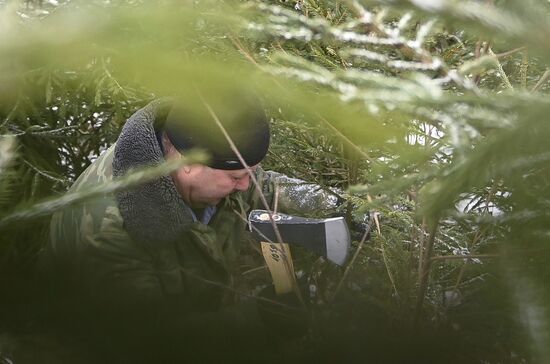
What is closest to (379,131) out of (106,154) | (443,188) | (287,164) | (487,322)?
(443,188)

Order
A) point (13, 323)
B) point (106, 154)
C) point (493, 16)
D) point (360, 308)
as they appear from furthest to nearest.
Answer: point (106, 154) < point (360, 308) < point (13, 323) < point (493, 16)

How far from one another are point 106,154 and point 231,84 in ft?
4.17

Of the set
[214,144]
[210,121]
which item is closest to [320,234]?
[214,144]

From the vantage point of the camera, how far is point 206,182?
62.6 inches

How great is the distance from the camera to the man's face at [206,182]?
5.02 feet

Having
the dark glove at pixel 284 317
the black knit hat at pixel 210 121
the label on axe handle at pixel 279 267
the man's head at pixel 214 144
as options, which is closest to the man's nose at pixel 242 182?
the man's head at pixel 214 144

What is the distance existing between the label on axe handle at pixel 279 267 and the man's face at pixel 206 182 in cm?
25

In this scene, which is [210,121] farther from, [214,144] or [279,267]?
[279,267]

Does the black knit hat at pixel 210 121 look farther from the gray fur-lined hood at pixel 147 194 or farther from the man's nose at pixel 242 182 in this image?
the man's nose at pixel 242 182

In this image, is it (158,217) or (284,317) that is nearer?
(284,317)

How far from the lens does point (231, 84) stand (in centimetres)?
48

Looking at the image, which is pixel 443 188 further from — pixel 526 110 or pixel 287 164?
pixel 287 164

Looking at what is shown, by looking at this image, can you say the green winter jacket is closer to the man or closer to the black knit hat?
the man

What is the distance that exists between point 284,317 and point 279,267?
0.61 metres
